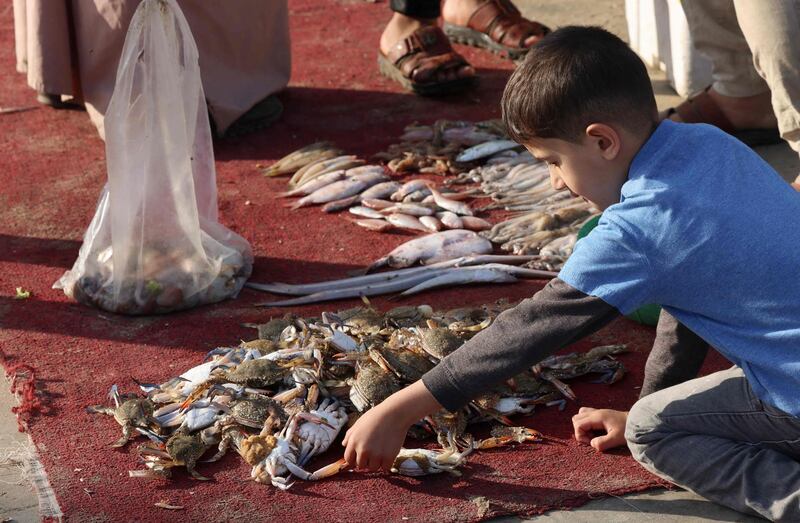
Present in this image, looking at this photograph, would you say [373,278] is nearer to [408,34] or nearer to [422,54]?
[422,54]

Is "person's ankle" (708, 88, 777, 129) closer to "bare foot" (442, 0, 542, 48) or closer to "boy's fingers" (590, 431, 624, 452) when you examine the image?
"bare foot" (442, 0, 542, 48)

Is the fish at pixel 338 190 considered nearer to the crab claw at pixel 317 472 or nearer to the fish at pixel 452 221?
the fish at pixel 452 221

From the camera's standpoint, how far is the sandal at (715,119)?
5305 mm

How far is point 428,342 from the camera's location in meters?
3.57

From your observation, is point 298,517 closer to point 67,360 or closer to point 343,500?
point 343,500

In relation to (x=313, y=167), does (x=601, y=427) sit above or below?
above

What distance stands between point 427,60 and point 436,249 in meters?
1.98

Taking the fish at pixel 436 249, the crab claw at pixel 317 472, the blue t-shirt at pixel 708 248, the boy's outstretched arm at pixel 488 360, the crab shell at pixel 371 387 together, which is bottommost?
the fish at pixel 436 249

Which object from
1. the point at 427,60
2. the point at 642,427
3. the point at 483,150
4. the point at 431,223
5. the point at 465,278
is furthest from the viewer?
the point at 427,60

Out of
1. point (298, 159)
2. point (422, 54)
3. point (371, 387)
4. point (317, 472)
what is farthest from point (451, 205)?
point (317, 472)

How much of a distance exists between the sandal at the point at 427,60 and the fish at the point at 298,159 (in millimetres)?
906

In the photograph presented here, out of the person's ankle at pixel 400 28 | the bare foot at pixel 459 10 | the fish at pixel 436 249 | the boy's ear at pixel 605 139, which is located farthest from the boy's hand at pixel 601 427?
the bare foot at pixel 459 10

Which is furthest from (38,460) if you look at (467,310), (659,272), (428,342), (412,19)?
(412,19)

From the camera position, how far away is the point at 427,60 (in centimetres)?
626
